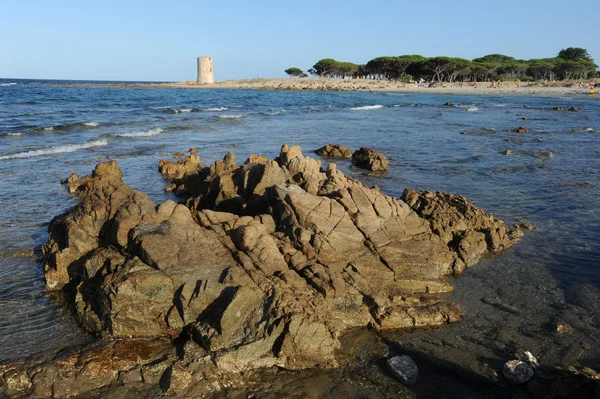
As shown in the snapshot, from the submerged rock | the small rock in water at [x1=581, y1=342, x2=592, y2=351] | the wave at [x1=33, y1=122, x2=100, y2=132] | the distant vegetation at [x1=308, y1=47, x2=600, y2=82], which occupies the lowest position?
the small rock in water at [x1=581, y1=342, x2=592, y2=351]

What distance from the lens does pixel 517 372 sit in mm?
6941

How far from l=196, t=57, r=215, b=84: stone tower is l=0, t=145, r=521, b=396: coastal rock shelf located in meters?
136

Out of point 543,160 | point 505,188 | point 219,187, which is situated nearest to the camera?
point 219,187

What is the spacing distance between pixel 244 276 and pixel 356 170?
45.7 ft

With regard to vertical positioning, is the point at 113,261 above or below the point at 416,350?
above

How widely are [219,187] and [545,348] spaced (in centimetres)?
915

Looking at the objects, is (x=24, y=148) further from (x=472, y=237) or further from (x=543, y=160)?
(x=543, y=160)

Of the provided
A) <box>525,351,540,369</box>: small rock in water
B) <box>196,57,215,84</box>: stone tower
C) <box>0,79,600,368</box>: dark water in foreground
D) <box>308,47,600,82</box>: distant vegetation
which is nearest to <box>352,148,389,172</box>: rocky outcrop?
<box>0,79,600,368</box>: dark water in foreground

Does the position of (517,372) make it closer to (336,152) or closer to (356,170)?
(356,170)

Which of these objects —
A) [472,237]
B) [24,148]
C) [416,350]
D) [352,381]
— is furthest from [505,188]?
[24,148]

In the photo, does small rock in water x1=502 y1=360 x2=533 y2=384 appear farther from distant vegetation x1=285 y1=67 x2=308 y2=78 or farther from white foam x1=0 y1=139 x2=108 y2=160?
distant vegetation x1=285 y1=67 x2=308 y2=78

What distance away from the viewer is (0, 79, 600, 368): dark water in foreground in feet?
32.1

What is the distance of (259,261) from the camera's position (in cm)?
845

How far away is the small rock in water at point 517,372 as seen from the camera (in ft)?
22.6
